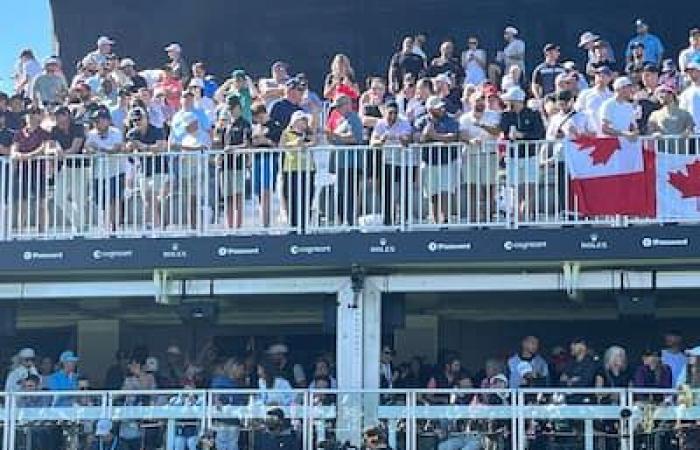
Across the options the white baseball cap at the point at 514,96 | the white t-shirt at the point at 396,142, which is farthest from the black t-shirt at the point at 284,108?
the white baseball cap at the point at 514,96

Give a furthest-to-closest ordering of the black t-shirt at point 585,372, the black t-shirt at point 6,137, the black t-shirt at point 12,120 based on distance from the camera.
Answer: the black t-shirt at point 12,120 → the black t-shirt at point 6,137 → the black t-shirt at point 585,372

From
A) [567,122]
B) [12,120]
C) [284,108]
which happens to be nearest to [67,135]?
[12,120]

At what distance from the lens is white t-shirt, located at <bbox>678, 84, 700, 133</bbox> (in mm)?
17438

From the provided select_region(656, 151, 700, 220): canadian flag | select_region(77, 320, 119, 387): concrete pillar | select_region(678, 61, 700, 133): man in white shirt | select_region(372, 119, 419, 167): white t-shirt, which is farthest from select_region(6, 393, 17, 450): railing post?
select_region(678, 61, 700, 133): man in white shirt

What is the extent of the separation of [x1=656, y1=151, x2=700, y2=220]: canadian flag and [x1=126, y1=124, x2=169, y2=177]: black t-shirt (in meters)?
5.41

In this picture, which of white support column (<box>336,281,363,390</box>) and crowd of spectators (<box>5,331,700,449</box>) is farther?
white support column (<box>336,281,363,390</box>)

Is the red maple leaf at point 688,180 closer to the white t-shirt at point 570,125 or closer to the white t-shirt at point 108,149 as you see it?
the white t-shirt at point 570,125

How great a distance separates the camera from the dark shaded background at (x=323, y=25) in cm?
2441

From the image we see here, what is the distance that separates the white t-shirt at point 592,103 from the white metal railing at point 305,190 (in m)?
0.54

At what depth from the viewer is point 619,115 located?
56.7ft

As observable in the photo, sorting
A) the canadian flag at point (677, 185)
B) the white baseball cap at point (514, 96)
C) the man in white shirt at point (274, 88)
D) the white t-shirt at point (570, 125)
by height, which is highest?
the man in white shirt at point (274, 88)

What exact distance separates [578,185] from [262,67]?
939 cm

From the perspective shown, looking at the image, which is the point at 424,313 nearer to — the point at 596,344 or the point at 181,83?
the point at 596,344

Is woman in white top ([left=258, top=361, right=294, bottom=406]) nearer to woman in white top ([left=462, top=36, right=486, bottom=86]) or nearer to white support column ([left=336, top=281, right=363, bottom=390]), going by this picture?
white support column ([left=336, top=281, right=363, bottom=390])
